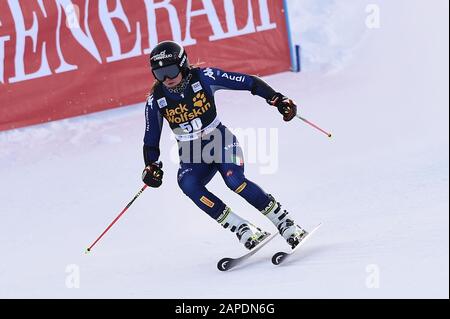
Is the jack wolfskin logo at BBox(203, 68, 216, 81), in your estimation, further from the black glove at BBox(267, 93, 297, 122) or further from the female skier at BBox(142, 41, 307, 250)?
the black glove at BBox(267, 93, 297, 122)

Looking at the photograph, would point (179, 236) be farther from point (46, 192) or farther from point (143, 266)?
point (46, 192)

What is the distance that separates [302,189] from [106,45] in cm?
276

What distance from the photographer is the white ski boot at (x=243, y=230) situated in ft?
20.6

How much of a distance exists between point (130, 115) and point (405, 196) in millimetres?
3216

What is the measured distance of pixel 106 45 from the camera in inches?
365

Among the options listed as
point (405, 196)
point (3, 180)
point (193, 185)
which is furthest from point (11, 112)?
point (405, 196)

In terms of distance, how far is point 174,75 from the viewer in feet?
19.9

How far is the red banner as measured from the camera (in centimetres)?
907

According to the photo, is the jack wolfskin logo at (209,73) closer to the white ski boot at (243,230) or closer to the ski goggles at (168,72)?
the ski goggles at (168,72)

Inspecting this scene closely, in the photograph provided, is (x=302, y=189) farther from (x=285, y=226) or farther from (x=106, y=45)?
(x=106, y=45)

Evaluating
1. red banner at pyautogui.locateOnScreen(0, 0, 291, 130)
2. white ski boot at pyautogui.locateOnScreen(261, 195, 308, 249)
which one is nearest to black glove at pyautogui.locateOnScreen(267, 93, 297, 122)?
white ski boot at pyautogui.locateOnScreen(261, 195, 308, 249)

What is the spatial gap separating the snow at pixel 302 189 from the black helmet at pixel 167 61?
1.34 meters

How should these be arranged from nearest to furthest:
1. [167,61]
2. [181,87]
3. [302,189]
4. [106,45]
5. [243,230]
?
[167,61] < [181,87] < [243,230] < [302,189] < [106,45]

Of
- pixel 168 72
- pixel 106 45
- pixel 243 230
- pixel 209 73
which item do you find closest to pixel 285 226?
pixel 243 230
